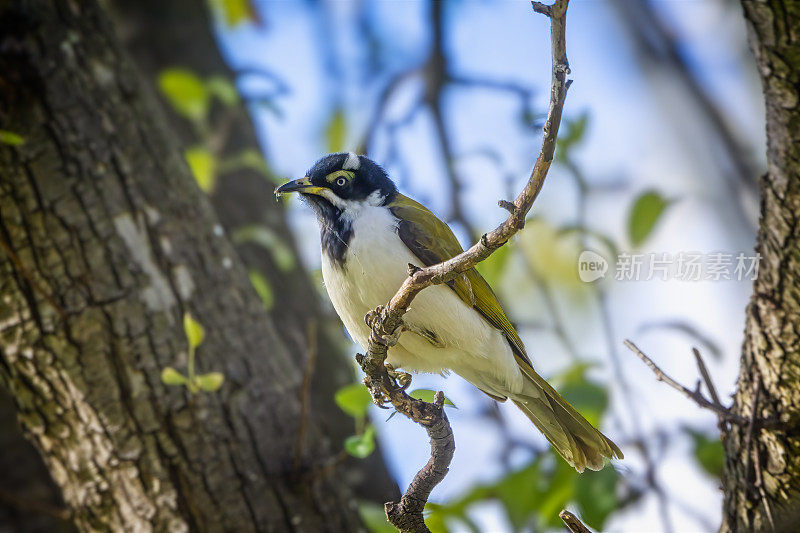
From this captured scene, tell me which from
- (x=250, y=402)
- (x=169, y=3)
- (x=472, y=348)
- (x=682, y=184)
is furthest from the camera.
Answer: (x=169, y=3)

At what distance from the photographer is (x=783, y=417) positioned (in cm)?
224

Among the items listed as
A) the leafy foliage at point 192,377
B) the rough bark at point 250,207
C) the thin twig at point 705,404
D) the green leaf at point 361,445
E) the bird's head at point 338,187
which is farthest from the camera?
the rough bark at point 250,207

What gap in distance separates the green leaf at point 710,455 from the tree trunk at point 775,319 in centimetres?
97

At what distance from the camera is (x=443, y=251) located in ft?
9.75

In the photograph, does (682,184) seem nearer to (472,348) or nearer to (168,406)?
(472,348)

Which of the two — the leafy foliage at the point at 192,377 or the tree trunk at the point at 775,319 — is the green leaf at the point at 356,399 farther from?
the tree trunk at the point at 775,319

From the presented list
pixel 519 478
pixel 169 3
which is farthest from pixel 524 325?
pixel 169 3

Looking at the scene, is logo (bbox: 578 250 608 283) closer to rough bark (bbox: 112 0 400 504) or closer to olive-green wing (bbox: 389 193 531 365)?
olive-green wing (bbox: 389 193 531 365)

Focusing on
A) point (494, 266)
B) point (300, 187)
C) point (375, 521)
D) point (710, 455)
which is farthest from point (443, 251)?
point (710, 455)

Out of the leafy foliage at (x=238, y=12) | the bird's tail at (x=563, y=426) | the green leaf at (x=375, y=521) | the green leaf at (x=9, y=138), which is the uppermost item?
the leafy foliage at (x=238, y=12)

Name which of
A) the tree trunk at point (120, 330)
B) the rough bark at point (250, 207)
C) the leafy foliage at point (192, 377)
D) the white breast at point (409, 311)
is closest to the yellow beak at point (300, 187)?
the white breast at point (409, 311)

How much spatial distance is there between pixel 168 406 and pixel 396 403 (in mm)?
1151

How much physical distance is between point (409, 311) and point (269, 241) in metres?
1.95

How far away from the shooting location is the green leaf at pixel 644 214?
10.7 feet
